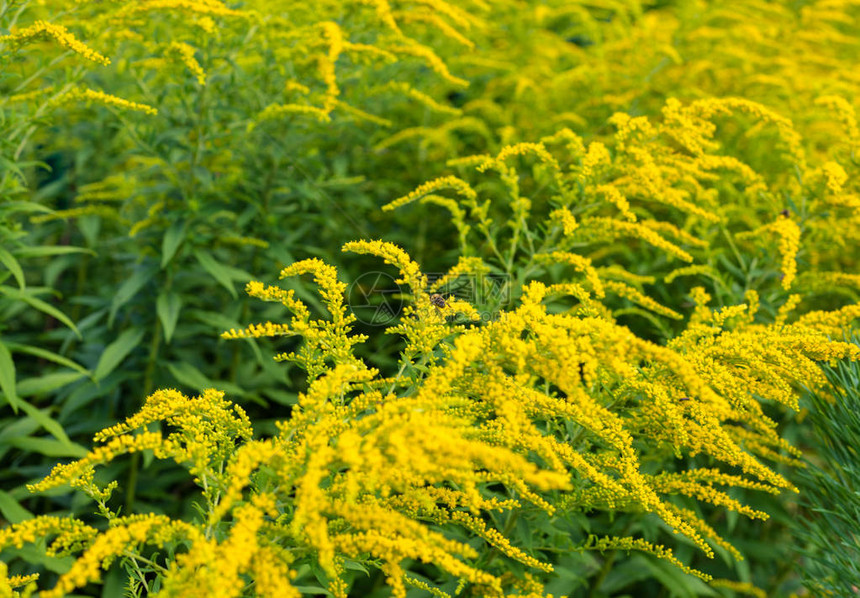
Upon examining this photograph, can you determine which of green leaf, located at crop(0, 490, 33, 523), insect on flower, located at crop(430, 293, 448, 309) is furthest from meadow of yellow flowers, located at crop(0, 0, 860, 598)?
green leaf, located at crop(0, 490, 33, 523)

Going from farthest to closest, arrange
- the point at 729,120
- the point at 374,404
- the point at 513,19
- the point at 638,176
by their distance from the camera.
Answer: the point at 513,19, the point at 729,120, the point at 638,176, the point at 374,404

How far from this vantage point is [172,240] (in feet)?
10.4

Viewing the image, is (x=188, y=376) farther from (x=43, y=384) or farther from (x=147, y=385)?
(x=43, y=384)

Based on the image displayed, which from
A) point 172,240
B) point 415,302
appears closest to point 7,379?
point 172,240

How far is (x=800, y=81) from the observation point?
161 inches

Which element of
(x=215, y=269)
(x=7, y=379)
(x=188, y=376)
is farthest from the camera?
(x=188, y=376)

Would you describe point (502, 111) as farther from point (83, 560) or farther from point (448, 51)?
point (83, 560)

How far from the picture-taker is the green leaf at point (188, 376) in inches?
126

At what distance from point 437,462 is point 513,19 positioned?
4270mm

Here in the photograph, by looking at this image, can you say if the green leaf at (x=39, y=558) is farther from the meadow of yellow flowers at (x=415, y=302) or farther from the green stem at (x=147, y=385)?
the green stem at (x=147, y=385)

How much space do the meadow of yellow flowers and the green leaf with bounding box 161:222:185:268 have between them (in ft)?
0.21

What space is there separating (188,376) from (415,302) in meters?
1.75

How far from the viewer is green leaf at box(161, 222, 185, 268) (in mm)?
3080

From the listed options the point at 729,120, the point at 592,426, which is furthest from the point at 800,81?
the point at 592,426
